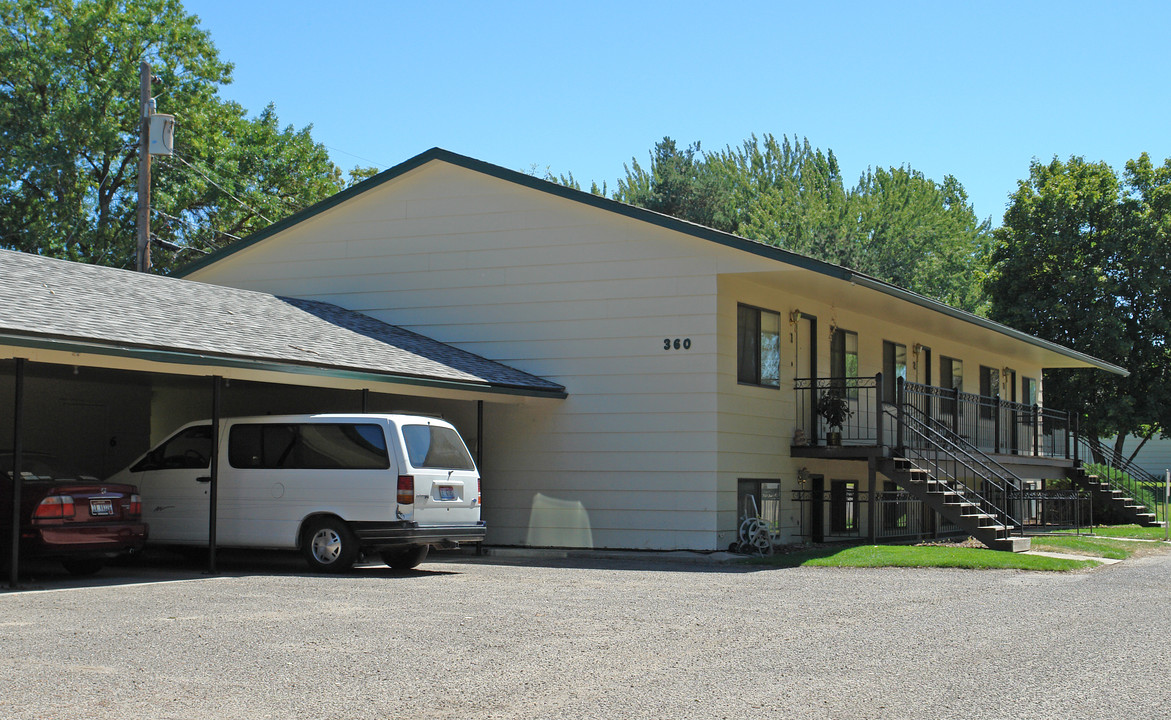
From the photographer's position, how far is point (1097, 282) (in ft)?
134

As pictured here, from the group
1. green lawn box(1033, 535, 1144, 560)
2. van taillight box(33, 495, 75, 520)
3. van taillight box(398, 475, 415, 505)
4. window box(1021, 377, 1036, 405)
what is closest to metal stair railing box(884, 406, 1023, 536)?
green lawn box(1033, 535, 1144, 560)

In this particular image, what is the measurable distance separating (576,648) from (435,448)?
6.12 metres

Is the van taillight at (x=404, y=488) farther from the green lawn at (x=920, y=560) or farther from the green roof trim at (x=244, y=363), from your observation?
the green lawn at (x=920, y=560)

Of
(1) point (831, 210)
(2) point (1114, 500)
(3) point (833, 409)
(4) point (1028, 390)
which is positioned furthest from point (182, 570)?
(1) point (831, 210)

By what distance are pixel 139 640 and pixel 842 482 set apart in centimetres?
1536

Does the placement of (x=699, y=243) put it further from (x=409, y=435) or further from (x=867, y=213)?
(x=867, y=213)

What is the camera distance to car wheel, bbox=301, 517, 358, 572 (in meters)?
14.1

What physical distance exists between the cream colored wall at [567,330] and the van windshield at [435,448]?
13.5 ft

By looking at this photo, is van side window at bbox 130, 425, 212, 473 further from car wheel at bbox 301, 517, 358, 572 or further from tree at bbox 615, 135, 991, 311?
tree at bbox 615, 135, 991, 311

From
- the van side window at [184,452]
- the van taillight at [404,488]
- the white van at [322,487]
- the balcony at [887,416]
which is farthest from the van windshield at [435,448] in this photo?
the balcony at [887,416]

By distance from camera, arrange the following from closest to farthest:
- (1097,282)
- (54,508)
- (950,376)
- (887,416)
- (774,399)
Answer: (54,508) → (774,399) → (887,416) → (950,376) → (1097,282)

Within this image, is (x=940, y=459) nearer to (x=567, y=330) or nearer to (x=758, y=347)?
(x=758, y=347)

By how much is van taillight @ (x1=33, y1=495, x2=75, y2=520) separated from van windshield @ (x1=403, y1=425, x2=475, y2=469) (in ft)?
12.0

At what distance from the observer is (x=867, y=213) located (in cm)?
6438
